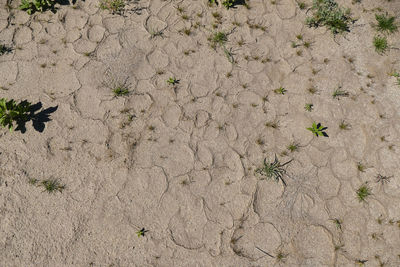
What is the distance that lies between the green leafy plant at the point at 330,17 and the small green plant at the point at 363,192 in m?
2.13

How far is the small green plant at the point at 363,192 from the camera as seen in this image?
375cm

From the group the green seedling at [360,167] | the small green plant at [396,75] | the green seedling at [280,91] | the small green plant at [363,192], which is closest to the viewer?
the small green plant at [363,192]

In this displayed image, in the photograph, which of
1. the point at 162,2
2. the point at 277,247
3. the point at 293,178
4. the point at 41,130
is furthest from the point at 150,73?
the point at 277,247

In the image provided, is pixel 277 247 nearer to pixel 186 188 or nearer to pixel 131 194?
pixel 186 188

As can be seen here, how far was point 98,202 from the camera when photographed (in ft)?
11.8

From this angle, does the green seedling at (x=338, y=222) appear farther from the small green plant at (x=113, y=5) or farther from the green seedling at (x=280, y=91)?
the small green plant at (x=113, y=5)

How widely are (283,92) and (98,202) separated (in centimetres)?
261

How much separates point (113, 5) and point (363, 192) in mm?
3960

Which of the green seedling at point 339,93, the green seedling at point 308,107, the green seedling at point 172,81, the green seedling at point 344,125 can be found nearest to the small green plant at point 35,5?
the green seedling at point 172,81

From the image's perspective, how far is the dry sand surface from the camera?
3.54 meters

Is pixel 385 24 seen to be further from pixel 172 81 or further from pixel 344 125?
pixel 172 81

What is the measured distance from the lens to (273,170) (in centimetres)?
378

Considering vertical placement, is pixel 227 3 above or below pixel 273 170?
above

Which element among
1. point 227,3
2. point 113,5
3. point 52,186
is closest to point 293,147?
point 227,3
